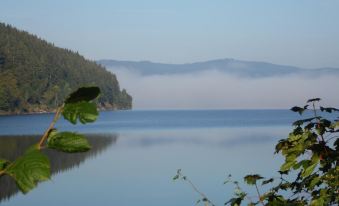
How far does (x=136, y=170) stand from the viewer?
115 ft

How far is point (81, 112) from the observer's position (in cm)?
108

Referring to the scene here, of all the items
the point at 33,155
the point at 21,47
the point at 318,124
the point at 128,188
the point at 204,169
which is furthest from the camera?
the point at 21,47

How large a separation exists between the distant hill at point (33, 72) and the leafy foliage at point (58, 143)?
12258 cm

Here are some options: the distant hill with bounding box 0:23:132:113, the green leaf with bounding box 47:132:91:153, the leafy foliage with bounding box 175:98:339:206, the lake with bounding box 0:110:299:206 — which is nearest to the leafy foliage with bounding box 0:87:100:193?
the green leaf with bounding box 47:132:91:153

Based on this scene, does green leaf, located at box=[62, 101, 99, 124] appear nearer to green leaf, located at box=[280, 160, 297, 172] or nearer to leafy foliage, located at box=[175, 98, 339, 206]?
leafy foliage, located at box=[175, 98, 339, 206]

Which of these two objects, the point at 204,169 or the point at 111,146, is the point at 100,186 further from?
the point at 111,146

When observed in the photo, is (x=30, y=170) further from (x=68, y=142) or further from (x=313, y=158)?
(x=313, y=158)

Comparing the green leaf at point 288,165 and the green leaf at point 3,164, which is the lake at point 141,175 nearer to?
the green leaf at point 288,165

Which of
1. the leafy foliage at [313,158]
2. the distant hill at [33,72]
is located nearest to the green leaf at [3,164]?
the leafy foliage at [313,158]

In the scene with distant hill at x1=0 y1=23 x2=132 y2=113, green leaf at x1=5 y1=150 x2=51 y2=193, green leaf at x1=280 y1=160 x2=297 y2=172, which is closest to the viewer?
green leaf at x1=5 y1=150 x2=51 y2=193

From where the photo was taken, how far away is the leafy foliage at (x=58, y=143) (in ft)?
3.25

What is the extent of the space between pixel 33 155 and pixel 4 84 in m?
134

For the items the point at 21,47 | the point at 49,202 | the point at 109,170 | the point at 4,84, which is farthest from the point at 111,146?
the point at 21,47

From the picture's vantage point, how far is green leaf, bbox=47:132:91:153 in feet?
3.49
